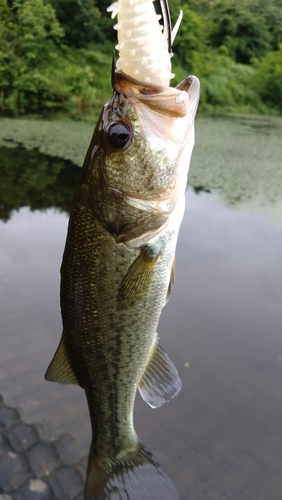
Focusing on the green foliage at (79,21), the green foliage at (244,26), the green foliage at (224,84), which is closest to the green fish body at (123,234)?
the green foliage at (79,21)

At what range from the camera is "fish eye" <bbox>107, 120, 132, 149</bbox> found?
4.61ft

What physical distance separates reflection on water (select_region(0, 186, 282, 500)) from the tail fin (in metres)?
1.07

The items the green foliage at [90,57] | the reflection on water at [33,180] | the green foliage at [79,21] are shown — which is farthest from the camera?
the green foliage at [79,21]

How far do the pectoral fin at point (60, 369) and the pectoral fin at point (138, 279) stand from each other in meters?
0.34

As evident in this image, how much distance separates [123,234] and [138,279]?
0.53ft

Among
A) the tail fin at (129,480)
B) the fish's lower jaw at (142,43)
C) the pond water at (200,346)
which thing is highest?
the fish's lower jaw at (142,43)

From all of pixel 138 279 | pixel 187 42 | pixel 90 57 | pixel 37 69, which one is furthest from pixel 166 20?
pixel 187 42

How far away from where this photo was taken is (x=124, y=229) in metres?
1.46

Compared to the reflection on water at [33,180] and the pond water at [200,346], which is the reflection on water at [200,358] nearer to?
the pond water at [200,346]

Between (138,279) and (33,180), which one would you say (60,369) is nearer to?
(138,279)

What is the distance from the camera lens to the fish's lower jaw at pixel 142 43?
1161 mm

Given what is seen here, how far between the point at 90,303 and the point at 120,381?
0.38 m

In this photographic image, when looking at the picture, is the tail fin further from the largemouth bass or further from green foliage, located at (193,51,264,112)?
green foliage, located at (193,51,264,112)

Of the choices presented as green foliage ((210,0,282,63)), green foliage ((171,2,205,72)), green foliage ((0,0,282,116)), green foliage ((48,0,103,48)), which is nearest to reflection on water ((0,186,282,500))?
green foliage ((0,0,282,116))
